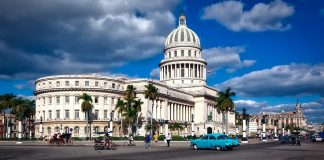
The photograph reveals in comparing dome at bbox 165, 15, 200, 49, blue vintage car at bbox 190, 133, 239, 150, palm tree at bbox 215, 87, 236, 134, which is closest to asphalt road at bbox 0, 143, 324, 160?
blue vintage car at bbox 190, 133, 239, 150

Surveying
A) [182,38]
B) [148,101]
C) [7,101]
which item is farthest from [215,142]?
[182,38]

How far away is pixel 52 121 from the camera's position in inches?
3962

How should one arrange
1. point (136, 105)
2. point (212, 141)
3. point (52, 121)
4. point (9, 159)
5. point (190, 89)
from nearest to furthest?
point (9, 159) < point (212, 141) < point (136, 105) < point (52, 121) < point (190, 89)

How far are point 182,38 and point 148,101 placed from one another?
52449 millimetres

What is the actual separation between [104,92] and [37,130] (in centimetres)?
2034

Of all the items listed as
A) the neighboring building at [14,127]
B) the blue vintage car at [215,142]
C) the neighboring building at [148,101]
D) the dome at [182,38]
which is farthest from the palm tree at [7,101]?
the blue vintage car at [215,142]

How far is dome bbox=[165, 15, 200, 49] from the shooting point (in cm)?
14825

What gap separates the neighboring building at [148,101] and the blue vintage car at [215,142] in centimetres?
4607

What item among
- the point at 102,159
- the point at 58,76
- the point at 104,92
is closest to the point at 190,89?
the point at 104,92

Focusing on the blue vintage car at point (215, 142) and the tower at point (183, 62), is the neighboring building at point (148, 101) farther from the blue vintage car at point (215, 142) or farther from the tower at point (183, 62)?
the blue vintage car at point (215, 142)

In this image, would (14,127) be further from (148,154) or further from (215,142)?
(148,154)

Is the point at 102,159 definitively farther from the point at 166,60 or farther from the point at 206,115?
the point at 166,60

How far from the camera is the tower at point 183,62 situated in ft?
475

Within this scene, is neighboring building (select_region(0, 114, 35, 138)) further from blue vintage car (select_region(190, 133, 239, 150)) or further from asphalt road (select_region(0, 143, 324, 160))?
asphalt road (select_region(0, 143, 324, 160))
